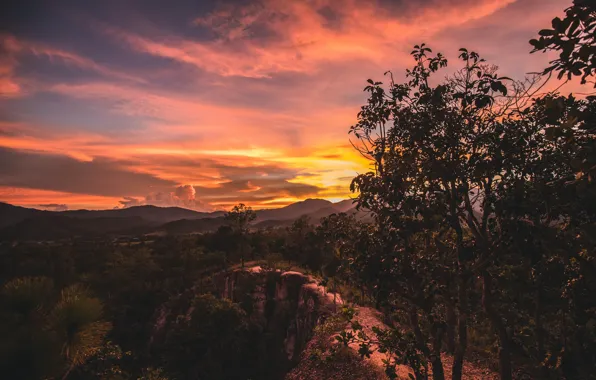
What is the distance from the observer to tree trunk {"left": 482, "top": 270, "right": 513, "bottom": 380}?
5332mm

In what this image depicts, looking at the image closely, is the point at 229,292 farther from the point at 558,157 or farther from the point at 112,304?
the point at 558,157

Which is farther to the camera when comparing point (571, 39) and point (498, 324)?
point (498, 324)

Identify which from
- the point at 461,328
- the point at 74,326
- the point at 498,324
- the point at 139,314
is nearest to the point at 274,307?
the point at 139,314

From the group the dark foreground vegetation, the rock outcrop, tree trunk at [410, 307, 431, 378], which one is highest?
the dark foreground vegetation

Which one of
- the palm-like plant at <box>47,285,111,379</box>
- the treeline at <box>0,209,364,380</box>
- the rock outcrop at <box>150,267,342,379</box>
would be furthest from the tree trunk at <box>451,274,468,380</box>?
the rock outcrop at <box>150,267,342,379</box>

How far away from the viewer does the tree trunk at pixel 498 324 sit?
17.5 ft

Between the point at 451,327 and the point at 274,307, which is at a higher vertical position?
the point at 451,327

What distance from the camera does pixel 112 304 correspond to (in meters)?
39.1

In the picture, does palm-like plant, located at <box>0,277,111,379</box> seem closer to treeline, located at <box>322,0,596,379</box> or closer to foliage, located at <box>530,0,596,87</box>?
treeline, located at <box>322,0,596,379</box>

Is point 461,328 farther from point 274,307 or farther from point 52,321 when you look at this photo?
point 274,307

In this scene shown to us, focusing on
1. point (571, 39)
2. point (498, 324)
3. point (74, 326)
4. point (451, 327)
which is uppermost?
point (571, 39)

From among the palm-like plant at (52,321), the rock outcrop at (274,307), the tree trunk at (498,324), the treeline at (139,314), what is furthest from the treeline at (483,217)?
the rock outcrop at (274,307)

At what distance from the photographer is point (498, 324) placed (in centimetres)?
539

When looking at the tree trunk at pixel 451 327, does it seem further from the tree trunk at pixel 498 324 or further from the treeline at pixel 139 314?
the treeline at pixel 139 314
